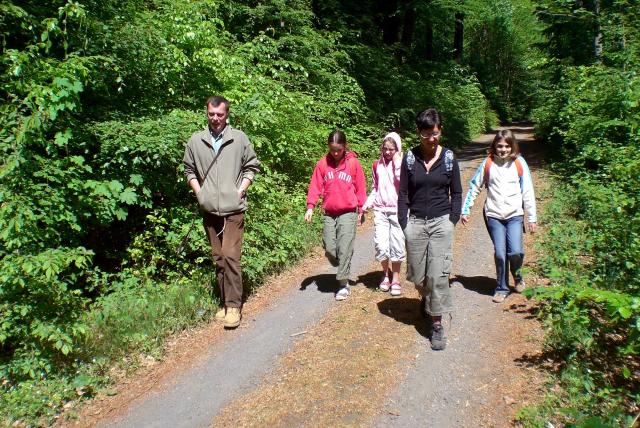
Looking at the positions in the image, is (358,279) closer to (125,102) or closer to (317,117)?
(125,102)

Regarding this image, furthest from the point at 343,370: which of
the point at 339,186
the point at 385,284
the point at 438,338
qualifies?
the point at 339,186

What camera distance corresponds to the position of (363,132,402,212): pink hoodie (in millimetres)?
5832

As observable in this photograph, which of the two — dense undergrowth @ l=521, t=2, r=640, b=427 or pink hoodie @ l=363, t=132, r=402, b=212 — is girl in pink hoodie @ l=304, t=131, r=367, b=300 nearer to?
pink hoodie @ l=363, t=132, r=402, b=212

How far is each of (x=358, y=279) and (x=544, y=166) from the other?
→ 10592mm

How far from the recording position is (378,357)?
455cm

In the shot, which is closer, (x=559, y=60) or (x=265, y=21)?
(x=265, y=21)

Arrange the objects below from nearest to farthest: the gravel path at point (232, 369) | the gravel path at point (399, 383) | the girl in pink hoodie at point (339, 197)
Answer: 1. the gravel path at point (399, 383)
2. the gravel path at point (232, 369)
3. the girl in pink hoodie at point (339, 197)

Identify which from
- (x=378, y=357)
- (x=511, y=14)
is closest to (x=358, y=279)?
(x=378, y=357)

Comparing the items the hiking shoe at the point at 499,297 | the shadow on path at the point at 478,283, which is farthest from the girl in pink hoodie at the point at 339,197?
the hiking shoe at the point at 499,297

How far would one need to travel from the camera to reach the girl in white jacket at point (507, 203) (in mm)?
5621

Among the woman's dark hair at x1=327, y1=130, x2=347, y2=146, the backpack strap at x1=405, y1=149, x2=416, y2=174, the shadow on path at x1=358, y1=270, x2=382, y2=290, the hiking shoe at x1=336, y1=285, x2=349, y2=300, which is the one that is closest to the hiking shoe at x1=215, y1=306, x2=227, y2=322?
the hiking shoe at x1=336, y1=285, x2=349, y2=300

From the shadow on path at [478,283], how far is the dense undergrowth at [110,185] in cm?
258

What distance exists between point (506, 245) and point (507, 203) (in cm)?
51

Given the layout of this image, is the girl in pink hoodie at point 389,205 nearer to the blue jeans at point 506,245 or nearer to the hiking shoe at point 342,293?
the hiking shoe at point 342,293
